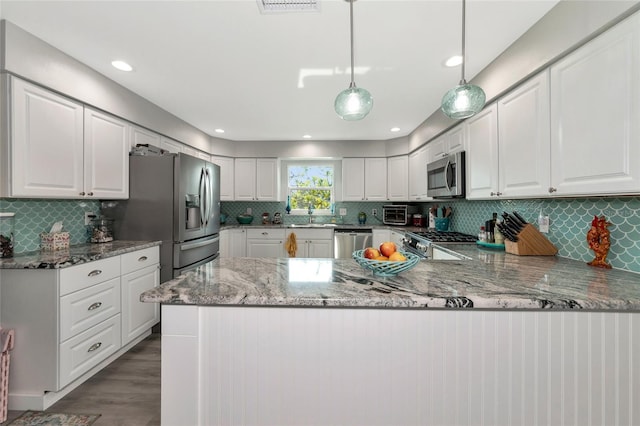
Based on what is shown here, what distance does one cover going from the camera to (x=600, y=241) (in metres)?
1.56

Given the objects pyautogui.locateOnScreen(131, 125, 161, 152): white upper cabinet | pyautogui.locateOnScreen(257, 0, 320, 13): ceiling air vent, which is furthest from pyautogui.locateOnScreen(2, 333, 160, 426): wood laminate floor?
pyautogui.locateOnScreen(257, 0, 320, 13): ceiling air vent

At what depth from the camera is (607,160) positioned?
133 cm

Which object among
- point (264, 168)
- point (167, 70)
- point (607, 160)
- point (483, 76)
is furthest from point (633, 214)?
point (264, 168)

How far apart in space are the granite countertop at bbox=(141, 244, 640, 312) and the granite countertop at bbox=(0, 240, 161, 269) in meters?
1.14

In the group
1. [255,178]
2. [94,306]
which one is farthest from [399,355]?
[255,178]

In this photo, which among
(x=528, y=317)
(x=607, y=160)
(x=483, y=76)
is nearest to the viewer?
(x=528, y=317)

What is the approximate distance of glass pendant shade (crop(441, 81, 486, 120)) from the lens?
141 cm

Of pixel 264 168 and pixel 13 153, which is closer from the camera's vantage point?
pixel 13 153

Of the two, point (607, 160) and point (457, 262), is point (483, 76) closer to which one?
point (607, 160)

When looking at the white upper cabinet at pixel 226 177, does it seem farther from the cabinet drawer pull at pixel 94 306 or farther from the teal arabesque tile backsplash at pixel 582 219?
the teal arabesque tile backsplash at pixel 582 219

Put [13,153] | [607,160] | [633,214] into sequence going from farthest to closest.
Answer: [13,153]
[633,214]
[607,160]

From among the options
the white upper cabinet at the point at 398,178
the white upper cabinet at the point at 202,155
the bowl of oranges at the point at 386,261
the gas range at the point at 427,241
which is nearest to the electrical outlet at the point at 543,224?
the gas range at the point at 427,241

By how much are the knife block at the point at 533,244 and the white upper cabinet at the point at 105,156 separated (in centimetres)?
354

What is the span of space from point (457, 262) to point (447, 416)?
0.87 meters
